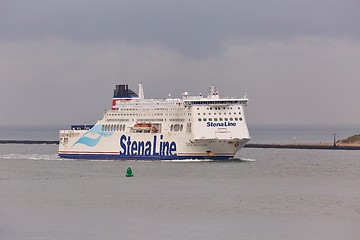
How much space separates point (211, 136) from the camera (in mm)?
58094

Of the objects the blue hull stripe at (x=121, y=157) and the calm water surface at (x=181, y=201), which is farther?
the blue hull stripe at (x=121, y=157)

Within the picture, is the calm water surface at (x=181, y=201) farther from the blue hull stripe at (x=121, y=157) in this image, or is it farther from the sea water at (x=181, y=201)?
the blue hull stripe at (x=121, y=157)

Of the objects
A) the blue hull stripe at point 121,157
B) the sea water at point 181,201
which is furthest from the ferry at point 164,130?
the sea water at point 181,201

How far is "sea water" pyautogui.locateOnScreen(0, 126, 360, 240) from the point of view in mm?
30487

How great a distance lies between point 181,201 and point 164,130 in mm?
22740

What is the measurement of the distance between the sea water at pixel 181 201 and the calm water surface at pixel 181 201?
4 centimetres

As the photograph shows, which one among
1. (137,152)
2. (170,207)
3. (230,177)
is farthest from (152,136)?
(170,207)

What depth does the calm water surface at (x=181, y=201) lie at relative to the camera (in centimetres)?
3047

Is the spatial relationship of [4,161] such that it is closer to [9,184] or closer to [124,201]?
[9,184]

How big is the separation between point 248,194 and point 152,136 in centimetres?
2063

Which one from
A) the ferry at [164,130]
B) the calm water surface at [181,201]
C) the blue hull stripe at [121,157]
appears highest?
the ferry at [164,130]

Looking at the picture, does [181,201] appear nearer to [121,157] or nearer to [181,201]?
[181,201]

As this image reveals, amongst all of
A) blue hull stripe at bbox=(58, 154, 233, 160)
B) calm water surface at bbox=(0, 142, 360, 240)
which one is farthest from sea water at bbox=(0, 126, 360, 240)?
blue hull stripe at bbox=(58, 154, 233, 160)

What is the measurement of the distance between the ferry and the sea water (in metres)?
1.28
